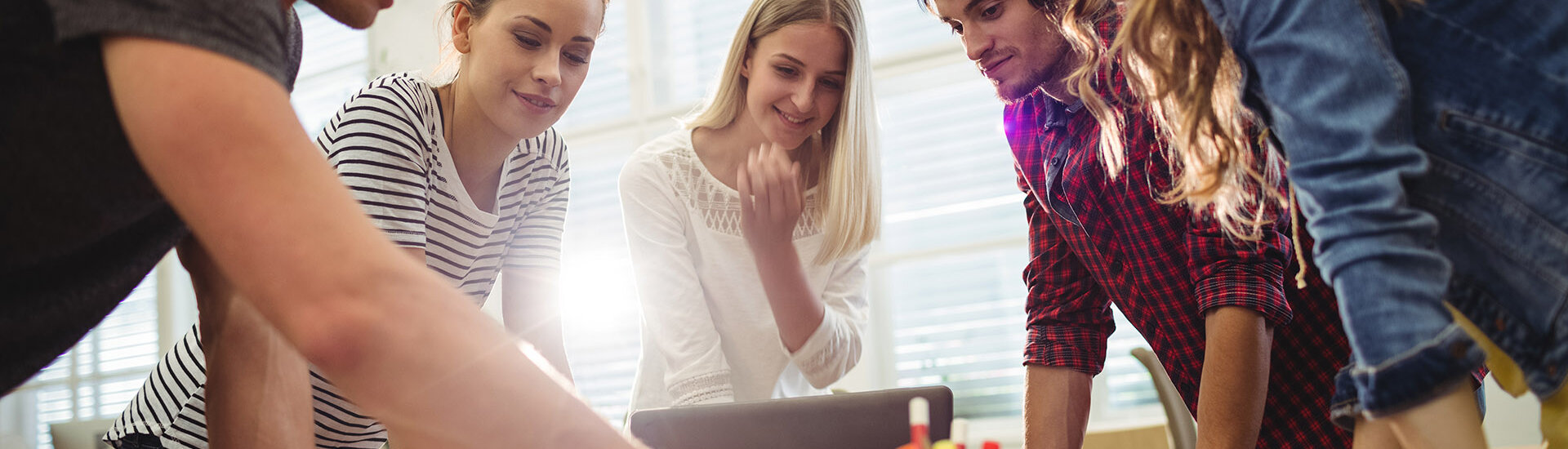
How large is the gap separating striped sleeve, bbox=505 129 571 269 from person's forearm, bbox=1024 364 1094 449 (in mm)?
855

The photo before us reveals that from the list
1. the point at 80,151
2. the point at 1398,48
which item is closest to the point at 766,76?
the point at 1398,48

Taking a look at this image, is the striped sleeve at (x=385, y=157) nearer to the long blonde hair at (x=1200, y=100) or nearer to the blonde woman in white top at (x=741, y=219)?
the blonde woman in white top at (x=741, y=219)

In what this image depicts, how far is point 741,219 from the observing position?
1.87m

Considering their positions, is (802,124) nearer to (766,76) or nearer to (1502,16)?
(766,76)

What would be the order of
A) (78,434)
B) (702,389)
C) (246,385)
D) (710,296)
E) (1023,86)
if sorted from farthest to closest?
(78,434) → (710,296) → (702,389) → (1023,86) → (246,385)

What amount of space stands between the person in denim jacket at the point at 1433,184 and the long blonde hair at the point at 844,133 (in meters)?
1.29

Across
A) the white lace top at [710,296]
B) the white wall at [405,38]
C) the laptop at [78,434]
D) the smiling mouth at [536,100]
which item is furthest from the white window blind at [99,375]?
the smiling mouth at [536,100]

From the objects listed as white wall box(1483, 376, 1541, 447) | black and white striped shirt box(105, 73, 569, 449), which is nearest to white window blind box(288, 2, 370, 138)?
black and white striped shirt box(105, 73, 569, 449)

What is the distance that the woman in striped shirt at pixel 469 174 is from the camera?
133 cm

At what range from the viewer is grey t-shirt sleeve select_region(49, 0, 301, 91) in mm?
451

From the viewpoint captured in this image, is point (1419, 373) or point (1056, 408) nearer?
point (1419, 373)

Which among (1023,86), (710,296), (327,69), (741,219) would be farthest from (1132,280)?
(327,69)

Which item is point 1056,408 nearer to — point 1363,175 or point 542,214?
point 1363,175

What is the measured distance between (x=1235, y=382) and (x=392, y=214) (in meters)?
1.09
